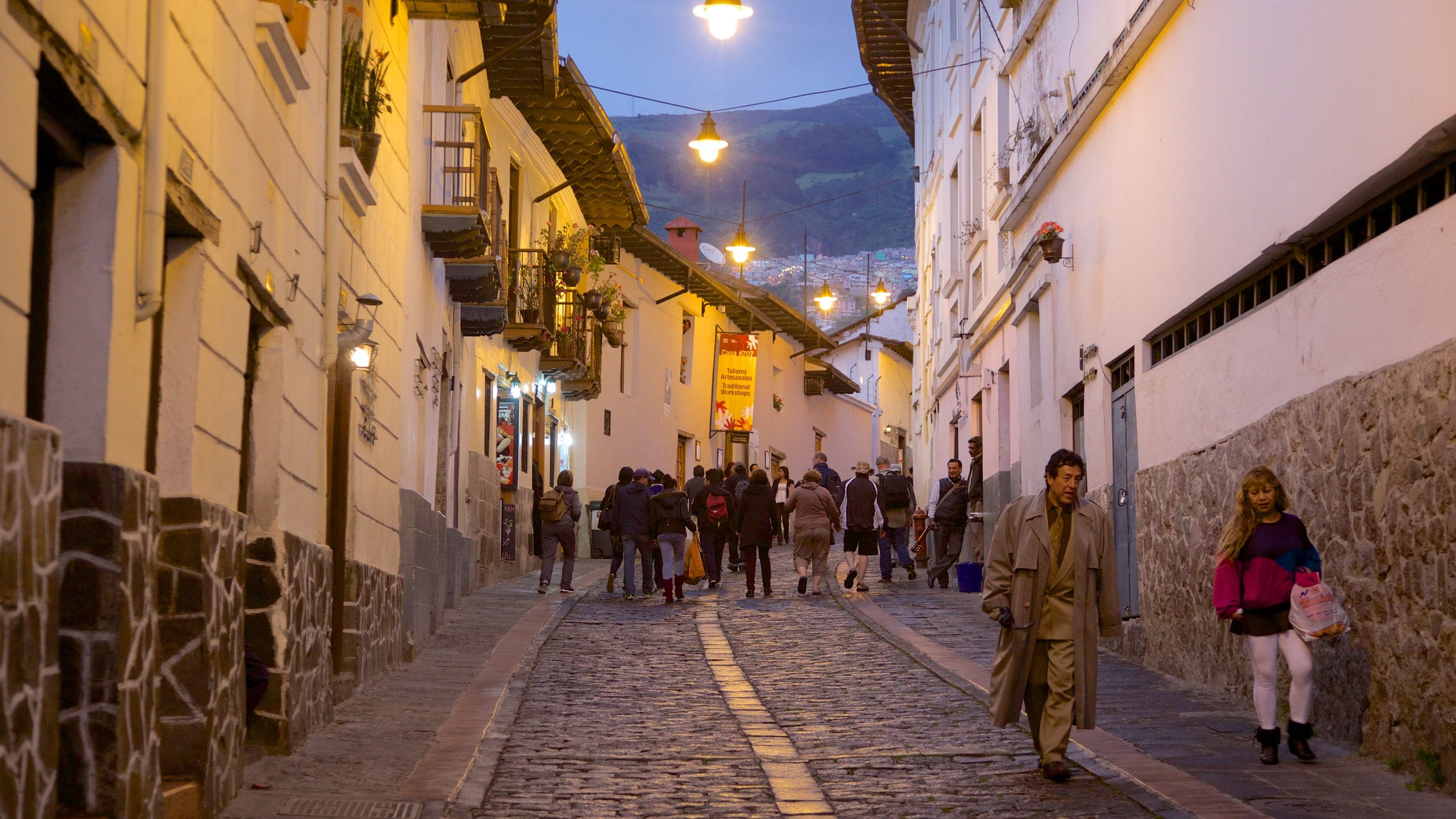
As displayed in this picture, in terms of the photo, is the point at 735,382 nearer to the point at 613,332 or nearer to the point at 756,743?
the point at 613,332

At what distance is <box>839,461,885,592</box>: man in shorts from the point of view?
20.2 m

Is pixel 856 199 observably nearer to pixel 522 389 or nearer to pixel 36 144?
pixel 522 389

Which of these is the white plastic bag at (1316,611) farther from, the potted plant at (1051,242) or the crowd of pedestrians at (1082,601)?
the potted plant at (1051,242)

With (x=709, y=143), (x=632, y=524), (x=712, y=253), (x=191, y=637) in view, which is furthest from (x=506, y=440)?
(x=712, y=253)

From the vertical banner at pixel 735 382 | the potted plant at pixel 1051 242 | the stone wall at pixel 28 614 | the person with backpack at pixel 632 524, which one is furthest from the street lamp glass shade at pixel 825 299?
the stone wall at pixel 28 614

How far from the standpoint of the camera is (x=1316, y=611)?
816 cm

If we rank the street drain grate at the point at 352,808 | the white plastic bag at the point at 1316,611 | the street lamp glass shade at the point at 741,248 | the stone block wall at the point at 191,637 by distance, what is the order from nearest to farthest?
Answer: 1. the stone block wall at the point at 191,637
2. the street drain grate at the point at 352,808
3. the white plastic bag at the point at 1316,611
4. the street lamp glass shade at the point at 741,248

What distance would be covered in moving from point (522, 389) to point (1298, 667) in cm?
1830

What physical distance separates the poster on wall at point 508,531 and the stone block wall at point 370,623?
34.3ft

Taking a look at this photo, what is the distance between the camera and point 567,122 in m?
24.3

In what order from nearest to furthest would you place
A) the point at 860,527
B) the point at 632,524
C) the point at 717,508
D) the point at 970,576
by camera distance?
the point at 970,576 < the point at 632,524 < the point at 860,527 < the point at 717,508

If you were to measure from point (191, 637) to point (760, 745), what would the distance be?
3.67 m

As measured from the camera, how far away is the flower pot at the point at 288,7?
328 inches

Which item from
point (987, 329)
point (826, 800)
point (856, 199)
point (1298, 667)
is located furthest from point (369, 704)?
point (856, 199)
